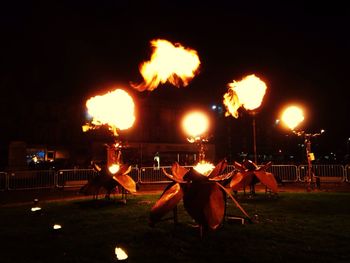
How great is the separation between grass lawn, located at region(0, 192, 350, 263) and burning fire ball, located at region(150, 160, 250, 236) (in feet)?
1.60

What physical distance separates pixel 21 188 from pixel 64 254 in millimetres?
14016

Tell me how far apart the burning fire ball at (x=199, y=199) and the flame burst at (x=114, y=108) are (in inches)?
283

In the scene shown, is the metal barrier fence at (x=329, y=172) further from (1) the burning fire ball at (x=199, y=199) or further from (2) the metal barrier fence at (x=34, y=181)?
(2) the metal barrier fence at (x=34, y=181)

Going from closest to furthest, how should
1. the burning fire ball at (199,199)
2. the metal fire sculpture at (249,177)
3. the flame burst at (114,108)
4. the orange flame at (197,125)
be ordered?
the burning fire ball at (199,199) → the orange flame at (197,125) → the metal fire sculpture at (249,177) → the flame burst at (114,108)

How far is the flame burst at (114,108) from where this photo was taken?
46.0 feet

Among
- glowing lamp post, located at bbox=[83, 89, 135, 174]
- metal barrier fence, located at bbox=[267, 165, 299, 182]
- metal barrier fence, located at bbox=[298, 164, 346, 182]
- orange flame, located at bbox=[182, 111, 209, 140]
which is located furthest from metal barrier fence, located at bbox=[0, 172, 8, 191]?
metal barrier fence, located at bbox=[298, 164, 346, 182]

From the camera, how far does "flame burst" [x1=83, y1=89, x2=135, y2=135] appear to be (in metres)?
14.0

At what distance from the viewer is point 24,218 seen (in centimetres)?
972

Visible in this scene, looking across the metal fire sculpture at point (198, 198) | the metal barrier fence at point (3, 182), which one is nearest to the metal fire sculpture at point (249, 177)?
the metal fire sculpture at point (198, 198)

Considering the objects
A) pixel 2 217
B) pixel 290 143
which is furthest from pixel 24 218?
pixel 290 143

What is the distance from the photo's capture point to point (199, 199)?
682 centimetres

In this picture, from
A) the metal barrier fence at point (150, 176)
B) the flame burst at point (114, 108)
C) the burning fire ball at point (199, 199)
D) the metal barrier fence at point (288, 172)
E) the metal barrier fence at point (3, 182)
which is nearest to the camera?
the burning fire ball at point (199, 199)

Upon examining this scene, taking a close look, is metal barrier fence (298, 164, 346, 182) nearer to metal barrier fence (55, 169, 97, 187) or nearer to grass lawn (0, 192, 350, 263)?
grass lawn (0, 192, 350, 263)

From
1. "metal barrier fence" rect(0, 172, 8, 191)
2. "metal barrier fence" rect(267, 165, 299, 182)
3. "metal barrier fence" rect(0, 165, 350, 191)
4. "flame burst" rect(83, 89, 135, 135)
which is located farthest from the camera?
"metal barrier fence" rect(267, 165, 299, 182)
